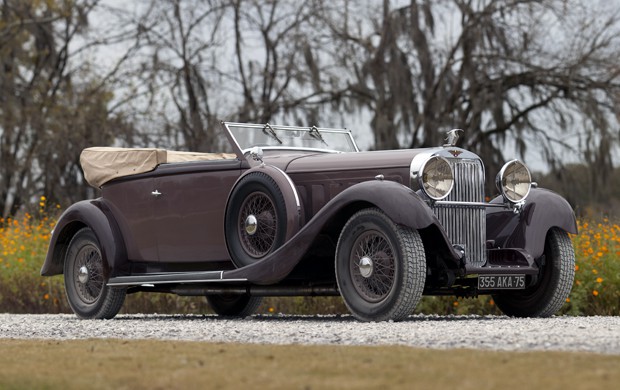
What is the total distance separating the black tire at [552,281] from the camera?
29.1ft

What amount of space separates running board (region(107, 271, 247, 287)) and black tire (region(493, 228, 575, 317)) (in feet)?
8.20

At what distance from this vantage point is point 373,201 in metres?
7.89

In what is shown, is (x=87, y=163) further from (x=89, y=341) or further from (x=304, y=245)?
(x=89, y=341)

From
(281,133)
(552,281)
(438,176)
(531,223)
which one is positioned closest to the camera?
(438,176)

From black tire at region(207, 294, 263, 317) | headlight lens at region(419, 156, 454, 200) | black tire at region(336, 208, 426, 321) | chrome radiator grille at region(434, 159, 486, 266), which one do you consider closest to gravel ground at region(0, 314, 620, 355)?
black tire at region(336, 208, 426, 321)

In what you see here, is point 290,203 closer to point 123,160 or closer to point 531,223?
point 531,223

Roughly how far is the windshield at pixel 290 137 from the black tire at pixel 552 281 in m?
2.30

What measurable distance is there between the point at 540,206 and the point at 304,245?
2.03 m

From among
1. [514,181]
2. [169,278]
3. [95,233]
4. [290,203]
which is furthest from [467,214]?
[95,233]

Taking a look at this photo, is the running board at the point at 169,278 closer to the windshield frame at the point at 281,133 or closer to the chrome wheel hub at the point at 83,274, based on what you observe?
the chrome wheel hub at the point at 83,274

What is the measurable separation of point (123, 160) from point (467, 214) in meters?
3.49

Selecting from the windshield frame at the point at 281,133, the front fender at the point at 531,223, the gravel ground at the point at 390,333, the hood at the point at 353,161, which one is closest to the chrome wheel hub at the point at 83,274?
the gravel ground at the point at 390,333

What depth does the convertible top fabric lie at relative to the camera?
9.99 metres

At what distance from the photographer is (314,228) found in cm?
829
